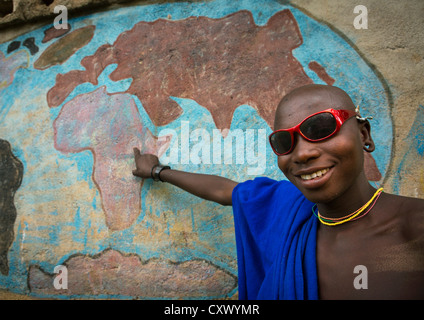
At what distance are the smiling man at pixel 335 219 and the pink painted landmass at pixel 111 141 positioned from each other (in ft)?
3.92

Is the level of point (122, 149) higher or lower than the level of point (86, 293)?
higher

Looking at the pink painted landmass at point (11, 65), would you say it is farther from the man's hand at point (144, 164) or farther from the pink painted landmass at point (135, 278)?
the pink painted landmass at point (135, 278)

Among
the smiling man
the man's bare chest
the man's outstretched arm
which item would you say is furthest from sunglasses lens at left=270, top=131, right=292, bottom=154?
the man's outstretched arm

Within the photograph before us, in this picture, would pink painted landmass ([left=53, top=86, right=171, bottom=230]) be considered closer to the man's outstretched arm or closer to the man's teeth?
the man's outstretched arm

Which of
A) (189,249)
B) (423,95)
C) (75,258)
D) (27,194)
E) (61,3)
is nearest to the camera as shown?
(423,95)

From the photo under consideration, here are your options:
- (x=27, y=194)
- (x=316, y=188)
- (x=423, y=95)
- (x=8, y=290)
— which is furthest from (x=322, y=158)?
(x=8, y=290)

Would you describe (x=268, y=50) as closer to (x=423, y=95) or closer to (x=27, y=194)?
(x=423, y=95)

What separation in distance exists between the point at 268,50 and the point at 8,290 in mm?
2608

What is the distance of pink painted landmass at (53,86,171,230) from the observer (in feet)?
7.38

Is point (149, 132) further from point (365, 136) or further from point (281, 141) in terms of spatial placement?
point (365, 136)

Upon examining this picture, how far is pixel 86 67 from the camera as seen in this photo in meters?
2.54

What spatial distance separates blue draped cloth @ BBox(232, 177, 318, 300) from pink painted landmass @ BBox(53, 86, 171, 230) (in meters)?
0.89

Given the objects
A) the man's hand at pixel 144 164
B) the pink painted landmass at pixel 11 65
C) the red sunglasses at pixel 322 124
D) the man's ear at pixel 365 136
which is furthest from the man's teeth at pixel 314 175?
the pink painted landmass at pixel 11 65
